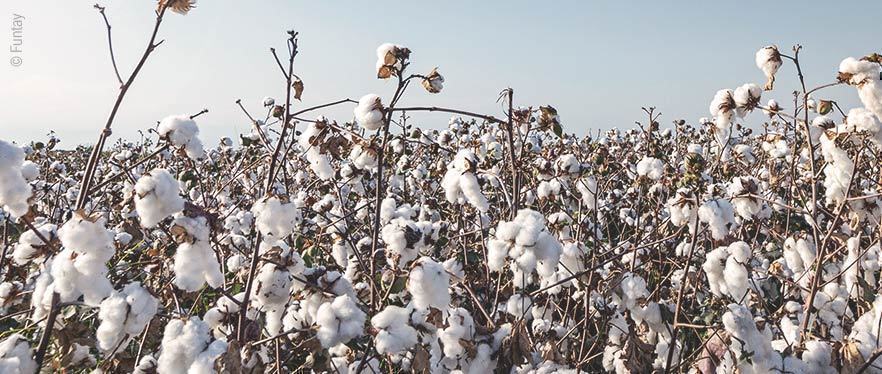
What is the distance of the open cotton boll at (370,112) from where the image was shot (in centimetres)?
222

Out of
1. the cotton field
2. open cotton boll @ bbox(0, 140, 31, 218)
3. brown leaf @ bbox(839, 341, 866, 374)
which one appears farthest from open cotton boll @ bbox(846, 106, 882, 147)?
open cotton boll @ bbox(0, 140, 31, 218)

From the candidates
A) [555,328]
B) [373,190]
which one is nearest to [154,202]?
[555,328]

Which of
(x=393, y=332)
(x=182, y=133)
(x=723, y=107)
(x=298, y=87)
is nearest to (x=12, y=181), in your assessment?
(x=182, y=133)

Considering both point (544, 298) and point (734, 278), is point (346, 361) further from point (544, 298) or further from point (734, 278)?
point (734, 278)

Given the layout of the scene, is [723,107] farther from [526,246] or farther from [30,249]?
[30,249]

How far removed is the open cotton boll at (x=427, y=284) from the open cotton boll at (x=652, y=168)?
206 centimetres

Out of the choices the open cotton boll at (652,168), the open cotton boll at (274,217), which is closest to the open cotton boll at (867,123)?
the open cotton boll at (652,168)

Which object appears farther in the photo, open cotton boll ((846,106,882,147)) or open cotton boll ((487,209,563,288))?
open cotton boll ((846,106,882,147))

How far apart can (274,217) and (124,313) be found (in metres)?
0.50

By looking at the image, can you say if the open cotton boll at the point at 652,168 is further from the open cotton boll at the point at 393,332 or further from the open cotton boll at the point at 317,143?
the open cotton boll at the point at 393,332

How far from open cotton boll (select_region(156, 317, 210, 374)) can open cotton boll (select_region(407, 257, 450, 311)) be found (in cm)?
62

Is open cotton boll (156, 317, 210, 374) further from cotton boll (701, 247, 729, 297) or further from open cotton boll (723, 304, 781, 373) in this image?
cotton boll (701, 247, 729, 297)

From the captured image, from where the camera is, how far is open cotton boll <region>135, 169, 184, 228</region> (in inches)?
62.3

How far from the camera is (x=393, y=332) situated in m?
1.93
